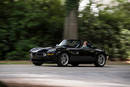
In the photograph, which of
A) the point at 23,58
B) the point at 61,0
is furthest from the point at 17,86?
the point at 61,0

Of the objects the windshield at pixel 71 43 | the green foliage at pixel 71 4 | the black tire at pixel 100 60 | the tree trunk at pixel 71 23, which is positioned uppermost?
the green foliage at pixel 71 4

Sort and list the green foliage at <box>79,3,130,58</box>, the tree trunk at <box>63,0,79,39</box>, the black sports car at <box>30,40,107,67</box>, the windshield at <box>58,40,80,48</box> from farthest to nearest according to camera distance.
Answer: the green foliage at <box>79,3,130,58</box>
the tree trunk at <box>63,0,79,39</box>
the windshield at <box>58,40,80,48</box>
the black sports car at <box>30,40,107,67</box>

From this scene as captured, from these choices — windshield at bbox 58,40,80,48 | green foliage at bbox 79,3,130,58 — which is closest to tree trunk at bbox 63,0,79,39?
green foliage at bbox 79,3,130,58

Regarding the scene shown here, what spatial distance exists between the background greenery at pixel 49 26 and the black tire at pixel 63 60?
6719 millimetres

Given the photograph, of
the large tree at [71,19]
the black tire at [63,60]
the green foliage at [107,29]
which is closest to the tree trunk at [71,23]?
the large tree at [71,19]

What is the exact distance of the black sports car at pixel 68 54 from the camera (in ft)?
54.6

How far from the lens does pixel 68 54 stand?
1705 cm

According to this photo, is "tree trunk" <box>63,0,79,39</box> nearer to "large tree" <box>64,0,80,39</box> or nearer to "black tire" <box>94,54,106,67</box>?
"large tree" <box>64,0,80,39</box>

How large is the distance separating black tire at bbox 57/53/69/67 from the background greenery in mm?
6719

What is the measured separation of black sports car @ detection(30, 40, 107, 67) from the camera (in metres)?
16.7

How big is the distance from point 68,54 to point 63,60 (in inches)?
14.8

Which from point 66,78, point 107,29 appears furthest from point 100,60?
point 107,29

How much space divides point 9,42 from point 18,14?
199cm

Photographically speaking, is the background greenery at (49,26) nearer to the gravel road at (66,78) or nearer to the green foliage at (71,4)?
the green foliage at (71,4)
